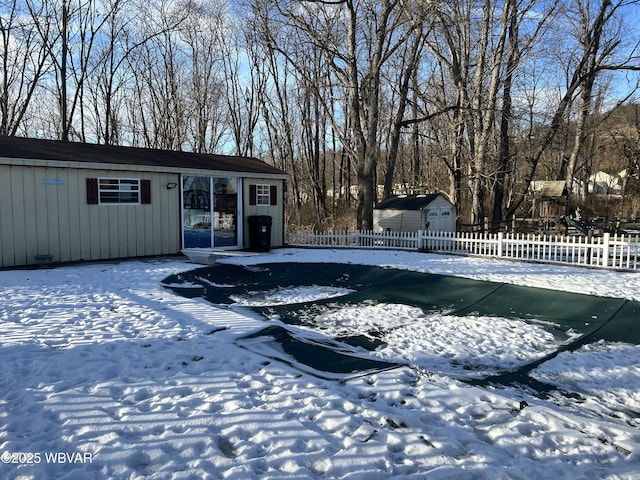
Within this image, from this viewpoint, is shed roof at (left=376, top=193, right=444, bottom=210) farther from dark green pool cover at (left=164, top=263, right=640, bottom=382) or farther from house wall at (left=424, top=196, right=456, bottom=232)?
dark green pool cover at (left=164, top=263, right=640, bottom=382)

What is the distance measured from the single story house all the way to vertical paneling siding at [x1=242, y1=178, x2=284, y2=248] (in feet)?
0.10

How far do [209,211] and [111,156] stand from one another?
114 inches

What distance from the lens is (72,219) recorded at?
1027 centimetres

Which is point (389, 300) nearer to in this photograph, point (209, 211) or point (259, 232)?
point (259, 232)

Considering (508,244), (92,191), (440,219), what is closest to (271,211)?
(92,191)

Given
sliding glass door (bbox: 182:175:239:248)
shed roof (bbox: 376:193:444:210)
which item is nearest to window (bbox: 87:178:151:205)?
sliding glass door (bbox: 182:175:239:248)

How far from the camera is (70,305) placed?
6312 millimetres

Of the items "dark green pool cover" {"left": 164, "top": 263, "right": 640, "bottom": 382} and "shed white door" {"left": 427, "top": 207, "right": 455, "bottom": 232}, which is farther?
"shed white door" {"left": 427, "top": 207, "right": 455, "bottom": 232}

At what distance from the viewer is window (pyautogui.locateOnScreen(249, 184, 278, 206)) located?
44.5ft

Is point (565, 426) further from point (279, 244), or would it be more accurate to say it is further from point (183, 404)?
point (279, 244)

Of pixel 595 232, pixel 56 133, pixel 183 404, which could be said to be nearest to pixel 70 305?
pixel 183 404

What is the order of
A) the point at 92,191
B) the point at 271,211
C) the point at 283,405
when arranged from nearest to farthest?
the point at 283,405
the point at 92,191
the point at 271,211

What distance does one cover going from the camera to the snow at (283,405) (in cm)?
267

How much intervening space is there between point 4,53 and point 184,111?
9222 mm
